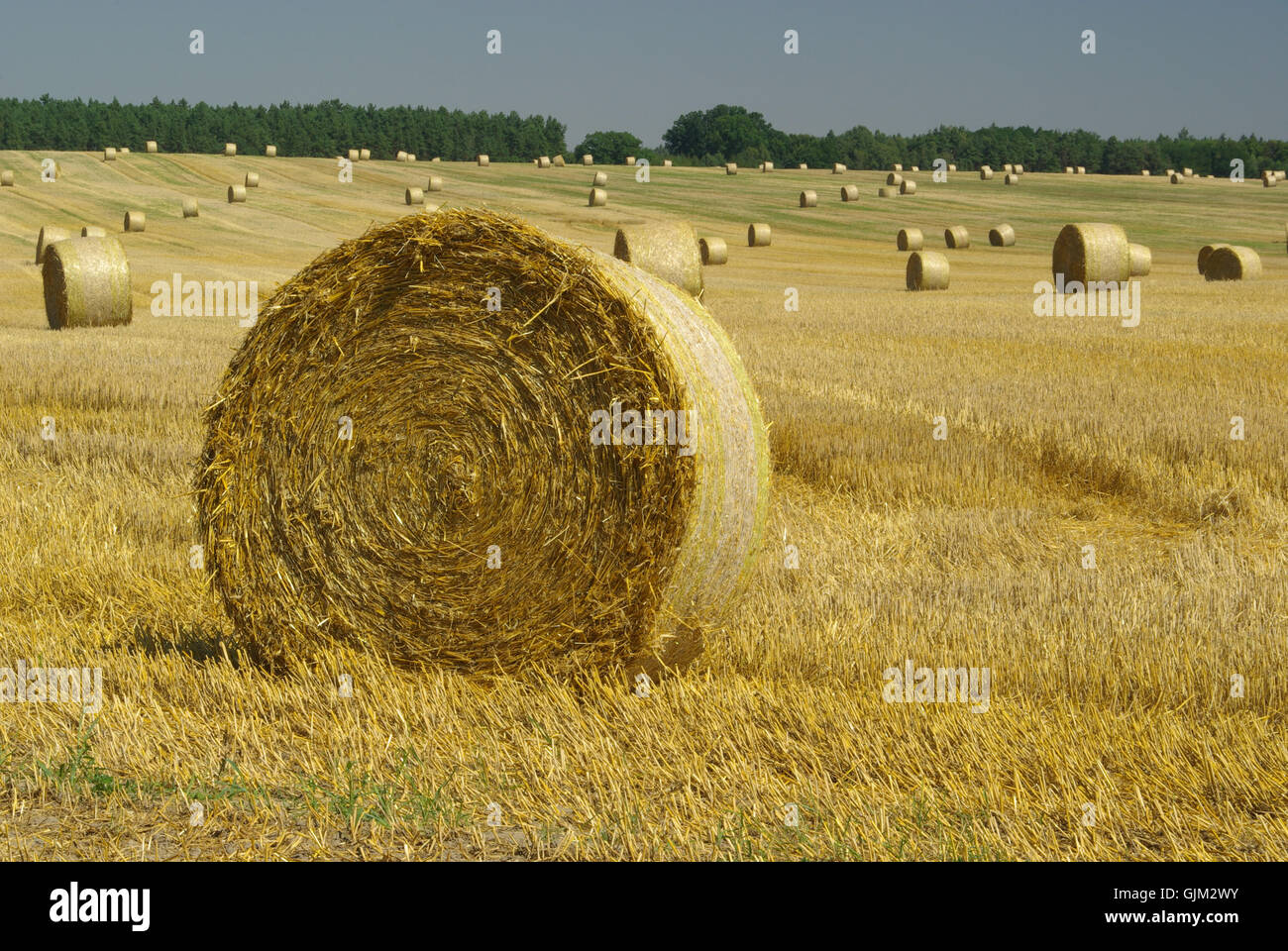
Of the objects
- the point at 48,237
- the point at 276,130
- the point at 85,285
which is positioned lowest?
the point at 85,285

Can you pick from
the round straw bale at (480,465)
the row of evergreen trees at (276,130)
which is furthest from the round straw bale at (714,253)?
the row of evergreen trees at (276,130)

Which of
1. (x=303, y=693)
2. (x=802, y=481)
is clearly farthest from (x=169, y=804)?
(x=802, y=481)

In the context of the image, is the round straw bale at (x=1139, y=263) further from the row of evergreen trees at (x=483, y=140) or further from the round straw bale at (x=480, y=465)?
the row of evergreen trees at (x=483, y=140)

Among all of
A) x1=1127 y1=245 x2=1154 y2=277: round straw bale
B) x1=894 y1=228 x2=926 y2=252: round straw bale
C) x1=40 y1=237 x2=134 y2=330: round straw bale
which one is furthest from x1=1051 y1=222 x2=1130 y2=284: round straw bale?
x1=894 y1=228 x2=926 y2=252: round straw bale

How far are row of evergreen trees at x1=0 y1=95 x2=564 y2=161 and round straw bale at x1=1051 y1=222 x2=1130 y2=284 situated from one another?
56519 millimetres

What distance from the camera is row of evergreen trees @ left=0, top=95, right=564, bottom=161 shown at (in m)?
74.1

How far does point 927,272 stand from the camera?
28453mm

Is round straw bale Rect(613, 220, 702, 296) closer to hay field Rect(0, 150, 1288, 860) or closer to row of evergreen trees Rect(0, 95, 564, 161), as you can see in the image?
hay field Rect(0, 150, 1288, 860)

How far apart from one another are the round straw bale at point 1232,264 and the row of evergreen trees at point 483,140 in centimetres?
5362

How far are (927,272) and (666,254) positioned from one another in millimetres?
9188

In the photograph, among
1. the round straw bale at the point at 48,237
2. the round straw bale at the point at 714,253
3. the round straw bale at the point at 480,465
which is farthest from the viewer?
the round straw bale at the point at 714,253

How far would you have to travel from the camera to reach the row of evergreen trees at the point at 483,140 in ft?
246

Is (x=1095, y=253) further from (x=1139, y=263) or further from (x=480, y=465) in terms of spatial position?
(x=480, y=465)

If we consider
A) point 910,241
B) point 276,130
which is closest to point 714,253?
point 910,241
